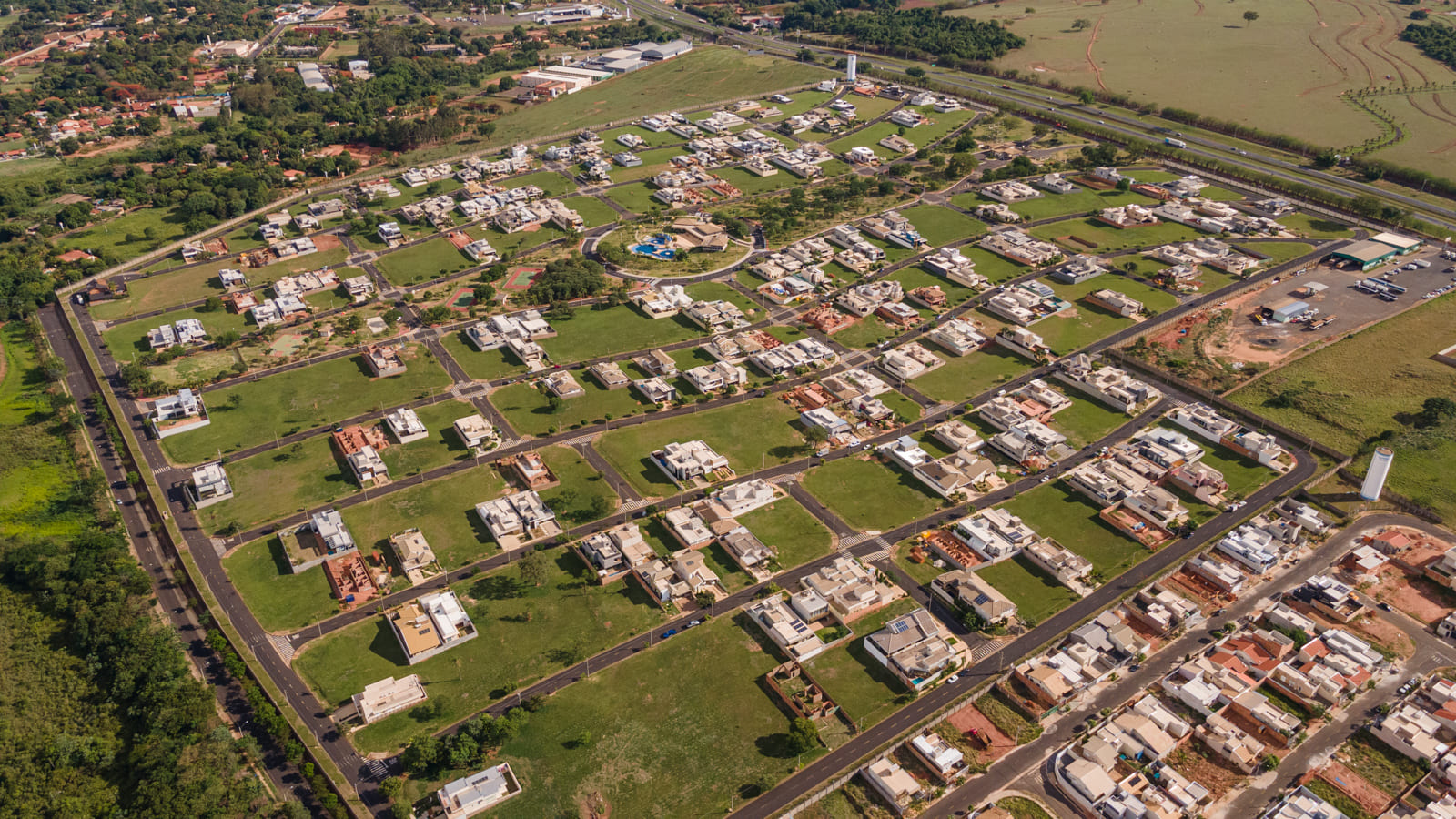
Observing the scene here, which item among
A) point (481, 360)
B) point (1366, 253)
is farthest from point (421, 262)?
point (1366, 253)

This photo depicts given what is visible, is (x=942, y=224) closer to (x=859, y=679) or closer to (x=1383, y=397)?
(x=1383, y=397)

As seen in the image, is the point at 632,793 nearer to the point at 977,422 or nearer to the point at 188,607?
the point at 188,607

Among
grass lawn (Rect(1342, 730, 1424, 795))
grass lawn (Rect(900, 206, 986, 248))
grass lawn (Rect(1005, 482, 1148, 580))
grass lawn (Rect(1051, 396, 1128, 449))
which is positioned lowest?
grass lawn (Rect(1342, 730, 1424, 795))

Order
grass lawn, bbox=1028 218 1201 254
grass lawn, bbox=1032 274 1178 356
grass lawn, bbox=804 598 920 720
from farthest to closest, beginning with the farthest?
grass lawn, bbox=1028 218 1201 254
grass lawn, bbox=1032 274 1178 356
grass lawn, bbox=804 598 920 720

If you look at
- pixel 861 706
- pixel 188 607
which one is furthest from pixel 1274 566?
pixel 188 607

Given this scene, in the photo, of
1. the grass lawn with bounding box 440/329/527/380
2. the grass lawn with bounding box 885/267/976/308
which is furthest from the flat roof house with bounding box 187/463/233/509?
the grass lawn with bounding box 885/267/976/308

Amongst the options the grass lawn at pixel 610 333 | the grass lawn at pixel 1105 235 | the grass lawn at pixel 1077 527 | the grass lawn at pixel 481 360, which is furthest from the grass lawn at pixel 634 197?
the grass lawn at pixel 1077 527

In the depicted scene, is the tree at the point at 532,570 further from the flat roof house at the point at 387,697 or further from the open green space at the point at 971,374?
the open green space at the point at 971,374

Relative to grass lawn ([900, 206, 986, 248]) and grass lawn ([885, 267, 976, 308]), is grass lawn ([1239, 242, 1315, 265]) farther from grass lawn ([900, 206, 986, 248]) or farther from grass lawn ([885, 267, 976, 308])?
grass lawn ([885, 267, 976, 308])
